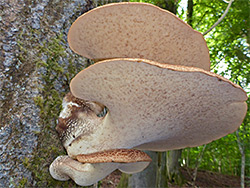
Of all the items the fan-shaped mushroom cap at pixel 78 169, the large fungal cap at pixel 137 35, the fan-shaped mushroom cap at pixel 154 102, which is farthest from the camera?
the fan-shaped mushroom cap at pixel 78 169

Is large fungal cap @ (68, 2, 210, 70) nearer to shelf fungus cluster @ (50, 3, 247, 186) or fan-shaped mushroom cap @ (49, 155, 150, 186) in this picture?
shelf fungus cluster @ (50, 3, 247, 186)

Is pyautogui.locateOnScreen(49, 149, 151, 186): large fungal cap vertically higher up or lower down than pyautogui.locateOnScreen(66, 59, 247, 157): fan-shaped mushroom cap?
lower down

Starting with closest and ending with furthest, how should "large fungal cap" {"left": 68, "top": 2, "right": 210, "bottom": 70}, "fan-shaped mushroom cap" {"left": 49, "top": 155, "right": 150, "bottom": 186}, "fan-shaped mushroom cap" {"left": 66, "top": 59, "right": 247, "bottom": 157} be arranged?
"fan-shaped mushroom cap" {"left": 66, "top": 59, "right": 247, "bottom": 157} → "large fungal cap" {"left": 68, "top": 2, "right": 210, "bottom": 70} → "fan-shaped mushroom cap" {"left": 49, "top": 155, "right": 150, "bottom": 186}

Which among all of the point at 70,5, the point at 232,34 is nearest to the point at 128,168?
the point at 70,5

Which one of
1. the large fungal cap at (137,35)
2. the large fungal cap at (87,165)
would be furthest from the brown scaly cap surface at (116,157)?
A: the large fungal cap at (137,35)

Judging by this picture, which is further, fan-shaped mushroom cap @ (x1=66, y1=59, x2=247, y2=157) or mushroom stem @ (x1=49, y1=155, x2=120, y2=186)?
mushroom stem @ (x1=49, y1=155, x2=120, y2=186)

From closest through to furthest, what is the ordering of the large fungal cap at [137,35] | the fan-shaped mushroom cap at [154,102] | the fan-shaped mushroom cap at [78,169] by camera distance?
the fan-shaped mushroom cap at [154,102] < the large fungal cap at [137,35] < the fan-shaped mushroom cap at [78,169]

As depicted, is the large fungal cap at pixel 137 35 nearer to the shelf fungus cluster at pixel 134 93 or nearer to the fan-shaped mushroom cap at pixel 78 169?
the shelf fungus cluster at pixel 134 93

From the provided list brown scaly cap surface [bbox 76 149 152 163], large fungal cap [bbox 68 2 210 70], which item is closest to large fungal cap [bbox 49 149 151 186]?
brown scaly cap surface [bbox 76 149 152 163]

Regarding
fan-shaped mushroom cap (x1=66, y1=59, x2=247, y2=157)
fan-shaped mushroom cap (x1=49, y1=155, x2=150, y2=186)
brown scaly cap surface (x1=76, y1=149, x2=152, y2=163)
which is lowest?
fan-shaped mushroom cap (x1=49, y1=155, x2=150, y2=186)

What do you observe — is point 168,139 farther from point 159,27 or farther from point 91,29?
point 91,29
